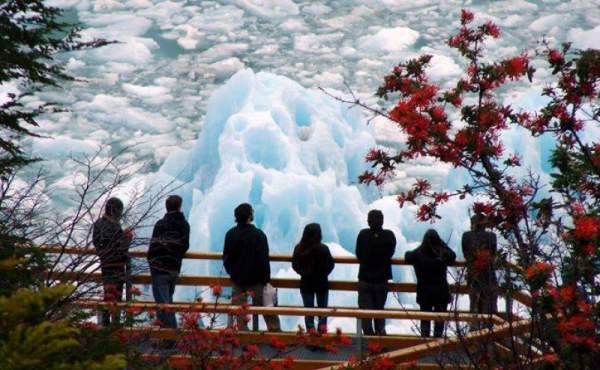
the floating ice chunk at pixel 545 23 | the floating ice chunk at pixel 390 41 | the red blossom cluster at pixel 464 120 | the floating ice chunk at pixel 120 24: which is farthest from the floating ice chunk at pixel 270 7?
the red blossom cluster at pixel 464 120

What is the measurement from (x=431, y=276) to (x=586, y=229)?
11.7ft

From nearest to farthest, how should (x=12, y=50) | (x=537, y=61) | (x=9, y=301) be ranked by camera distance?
1. (x=9, y=301)
2. (x=12, y=50)
3. (x=537, y=61)

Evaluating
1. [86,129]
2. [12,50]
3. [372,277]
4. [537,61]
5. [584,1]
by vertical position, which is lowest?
[372,277]

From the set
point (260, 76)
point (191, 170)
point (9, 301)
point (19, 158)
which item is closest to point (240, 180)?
point (191, 170)

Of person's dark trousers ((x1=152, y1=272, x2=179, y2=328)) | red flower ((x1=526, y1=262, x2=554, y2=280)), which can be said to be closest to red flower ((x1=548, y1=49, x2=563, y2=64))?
red flower ((x1=526, y1=262, x2=554, y2=280))

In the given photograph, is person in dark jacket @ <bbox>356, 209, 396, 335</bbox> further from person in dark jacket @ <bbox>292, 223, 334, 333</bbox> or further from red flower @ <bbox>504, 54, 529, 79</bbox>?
red flower @ <bbox>504, 54, 529, 79</bbox>

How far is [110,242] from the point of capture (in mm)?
8117

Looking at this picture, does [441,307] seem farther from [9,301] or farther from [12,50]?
[9,301]

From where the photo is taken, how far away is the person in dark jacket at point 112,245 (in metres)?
8.09

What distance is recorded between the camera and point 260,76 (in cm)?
2669

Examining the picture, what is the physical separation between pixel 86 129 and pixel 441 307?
24.4 metres

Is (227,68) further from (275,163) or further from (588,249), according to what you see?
(588,249)

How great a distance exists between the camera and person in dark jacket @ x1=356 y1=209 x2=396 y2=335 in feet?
30.1

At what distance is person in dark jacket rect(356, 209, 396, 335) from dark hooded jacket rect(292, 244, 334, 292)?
12.2 inches
